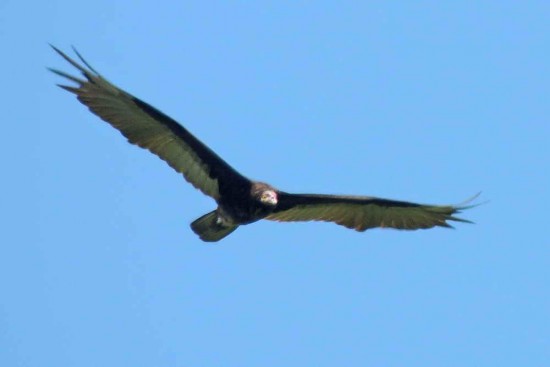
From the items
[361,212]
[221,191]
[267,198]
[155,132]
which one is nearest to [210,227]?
[221,191]

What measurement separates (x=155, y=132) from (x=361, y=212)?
314cm

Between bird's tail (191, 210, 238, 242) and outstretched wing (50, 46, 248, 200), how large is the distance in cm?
32

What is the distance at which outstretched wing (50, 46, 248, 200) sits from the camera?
1684 cm

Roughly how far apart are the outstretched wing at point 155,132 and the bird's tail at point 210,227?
32 centimetres

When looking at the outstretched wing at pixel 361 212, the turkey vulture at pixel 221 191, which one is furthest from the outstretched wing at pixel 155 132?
the outstretched wing at pixel 361 212

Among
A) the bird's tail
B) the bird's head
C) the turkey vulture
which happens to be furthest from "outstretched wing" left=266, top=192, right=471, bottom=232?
the bird's tail

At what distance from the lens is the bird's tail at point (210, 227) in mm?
17797

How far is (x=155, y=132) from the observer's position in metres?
17.4

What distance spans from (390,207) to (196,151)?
2850 millimetres

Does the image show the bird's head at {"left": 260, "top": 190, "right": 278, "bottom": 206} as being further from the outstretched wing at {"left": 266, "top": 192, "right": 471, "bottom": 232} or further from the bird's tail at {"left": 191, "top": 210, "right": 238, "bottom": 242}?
the bird's tail at {"left": 191, "top": 210, "right": 238, "bottom": 242}

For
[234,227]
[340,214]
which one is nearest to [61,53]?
[234,227]

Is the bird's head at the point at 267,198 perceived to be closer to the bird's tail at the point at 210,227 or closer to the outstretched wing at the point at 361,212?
the outstretched wing at the point at 361,212

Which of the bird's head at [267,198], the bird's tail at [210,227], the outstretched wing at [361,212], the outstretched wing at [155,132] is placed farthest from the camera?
the outstretched wing at [361,212]

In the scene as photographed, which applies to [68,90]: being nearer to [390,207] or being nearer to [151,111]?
[151,111]
